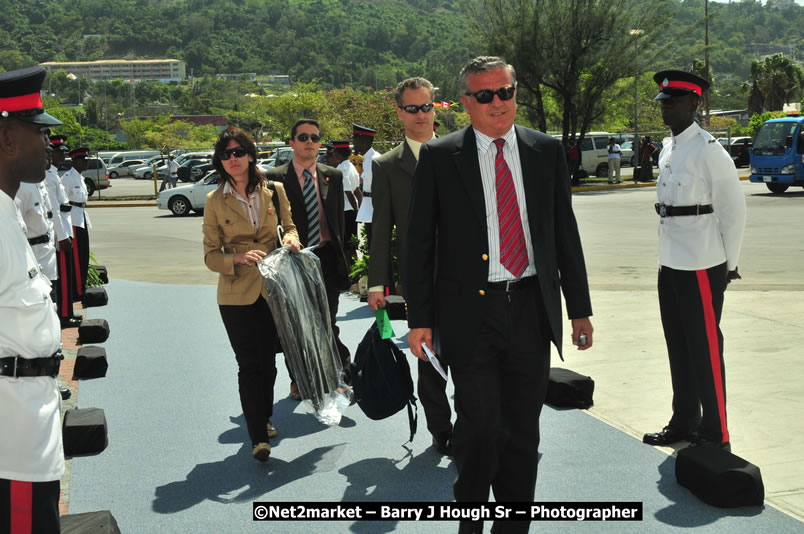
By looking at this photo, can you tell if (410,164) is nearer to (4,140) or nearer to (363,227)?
(4,140)

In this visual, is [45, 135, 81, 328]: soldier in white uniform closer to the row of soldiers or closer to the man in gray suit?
the row of soldiers

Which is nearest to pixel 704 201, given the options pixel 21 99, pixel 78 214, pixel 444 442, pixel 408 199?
pixel 408 199

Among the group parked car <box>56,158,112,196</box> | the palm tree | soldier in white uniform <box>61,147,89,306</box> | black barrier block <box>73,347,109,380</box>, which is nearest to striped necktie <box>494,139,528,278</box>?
black barrier block <box>73,347,109,380</box>

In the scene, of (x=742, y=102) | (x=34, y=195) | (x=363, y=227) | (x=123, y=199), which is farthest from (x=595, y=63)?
(x=742, y=102)

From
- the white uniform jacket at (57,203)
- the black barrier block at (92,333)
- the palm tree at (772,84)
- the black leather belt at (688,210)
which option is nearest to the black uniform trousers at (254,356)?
the black leather belt at (688,210)

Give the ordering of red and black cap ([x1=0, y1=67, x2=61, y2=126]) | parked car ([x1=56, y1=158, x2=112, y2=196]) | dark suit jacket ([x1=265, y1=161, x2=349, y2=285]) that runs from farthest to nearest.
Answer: parked car ([x1=56, y1=158, x2=112, y2=196]) → dark suit jacket ([x1=265, y1=161, x2=349, y2=285]) → red and black cap ([x1=0, y1=67, x2=61, y2=126])

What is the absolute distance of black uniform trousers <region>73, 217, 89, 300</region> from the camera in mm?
11820

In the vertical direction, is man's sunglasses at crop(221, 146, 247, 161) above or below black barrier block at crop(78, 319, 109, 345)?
above

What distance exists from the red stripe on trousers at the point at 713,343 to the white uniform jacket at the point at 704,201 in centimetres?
10

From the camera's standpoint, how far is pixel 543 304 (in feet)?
12.2

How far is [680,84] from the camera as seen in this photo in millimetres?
5188

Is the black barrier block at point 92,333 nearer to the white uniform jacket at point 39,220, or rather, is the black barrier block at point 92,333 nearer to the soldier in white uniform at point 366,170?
the white uniform jacket at point 39,220

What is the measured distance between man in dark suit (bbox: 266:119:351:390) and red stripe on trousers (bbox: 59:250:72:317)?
4.11m

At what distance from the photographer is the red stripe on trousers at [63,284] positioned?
9.96m
